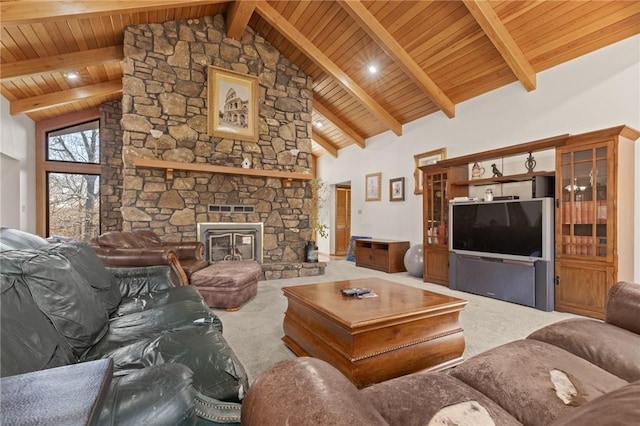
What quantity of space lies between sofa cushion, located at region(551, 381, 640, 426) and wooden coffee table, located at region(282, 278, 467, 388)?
3.92 ft

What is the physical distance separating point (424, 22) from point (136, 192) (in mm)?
4717

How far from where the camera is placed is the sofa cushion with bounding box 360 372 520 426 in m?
0.90

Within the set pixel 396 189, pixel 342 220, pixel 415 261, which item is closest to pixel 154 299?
pixel 415 261

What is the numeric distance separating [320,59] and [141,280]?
4.35 metres

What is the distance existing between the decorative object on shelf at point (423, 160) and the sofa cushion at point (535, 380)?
4417mm

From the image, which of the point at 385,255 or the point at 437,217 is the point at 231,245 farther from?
the point at 437,217

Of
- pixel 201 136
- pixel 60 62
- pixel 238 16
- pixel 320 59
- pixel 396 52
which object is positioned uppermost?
pixel 238 16

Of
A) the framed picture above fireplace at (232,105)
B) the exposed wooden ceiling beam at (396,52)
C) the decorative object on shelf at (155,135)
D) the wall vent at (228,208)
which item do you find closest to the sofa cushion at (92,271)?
the wall vent at (228,208)

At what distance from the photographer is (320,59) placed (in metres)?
5.06

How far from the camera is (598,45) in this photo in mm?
3361

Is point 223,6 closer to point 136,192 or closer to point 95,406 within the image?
point 136,192

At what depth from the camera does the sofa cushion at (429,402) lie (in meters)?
0.90

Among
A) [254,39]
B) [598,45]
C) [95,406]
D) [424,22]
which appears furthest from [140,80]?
[598,45]

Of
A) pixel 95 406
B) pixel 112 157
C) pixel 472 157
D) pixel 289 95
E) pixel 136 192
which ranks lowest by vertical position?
pixel 95 406
